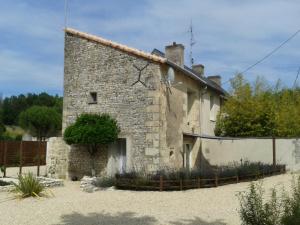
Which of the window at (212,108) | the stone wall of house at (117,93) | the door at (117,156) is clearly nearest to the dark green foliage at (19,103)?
the window at (212,108)

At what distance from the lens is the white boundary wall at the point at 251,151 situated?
19000mm

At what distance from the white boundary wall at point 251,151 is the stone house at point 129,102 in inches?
82.4

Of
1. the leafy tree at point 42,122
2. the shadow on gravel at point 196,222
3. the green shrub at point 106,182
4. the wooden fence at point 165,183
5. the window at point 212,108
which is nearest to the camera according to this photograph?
the shadow on gravel at point 196,222

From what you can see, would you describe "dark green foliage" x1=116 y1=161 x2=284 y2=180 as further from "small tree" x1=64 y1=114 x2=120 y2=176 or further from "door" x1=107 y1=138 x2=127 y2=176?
"door" x1=107 y1=138 x2=127 y2=176

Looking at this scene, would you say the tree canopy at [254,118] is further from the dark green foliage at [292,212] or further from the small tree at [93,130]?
→ the dark green foliage at [292,212]

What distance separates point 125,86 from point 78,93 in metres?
2.62

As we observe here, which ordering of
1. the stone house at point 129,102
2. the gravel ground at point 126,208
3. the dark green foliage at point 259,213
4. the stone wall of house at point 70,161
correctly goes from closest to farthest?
the dark green foliage at point 259,213, the gravel ground at point 126,208, the stone house at point 129,102, the stone wall of house at point 70,161

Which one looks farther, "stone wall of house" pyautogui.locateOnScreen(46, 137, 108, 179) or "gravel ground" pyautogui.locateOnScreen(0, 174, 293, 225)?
"stone wall of house" pyautogui.locateOnScreen(46, 137, 108, 179)

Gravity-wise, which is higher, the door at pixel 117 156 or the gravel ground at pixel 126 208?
the door at pixel 117 156

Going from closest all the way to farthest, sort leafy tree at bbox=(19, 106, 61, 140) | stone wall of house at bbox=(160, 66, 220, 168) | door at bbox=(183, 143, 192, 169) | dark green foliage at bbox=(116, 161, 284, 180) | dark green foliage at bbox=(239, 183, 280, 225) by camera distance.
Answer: dark green foliage at bbox=(239, 183, 280, 225)
dark green foliage at bbox=(116, 161, 284, 180)
stone wall of house at bbox=(160, 66, 220, 168)
door at bbox=(183, 143, 192, 169)
leafy tree at bbox=(19, 106, 61, 140)

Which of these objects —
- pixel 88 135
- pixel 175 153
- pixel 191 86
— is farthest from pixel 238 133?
pixel 88 135

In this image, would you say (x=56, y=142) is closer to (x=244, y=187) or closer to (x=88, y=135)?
(x=88, y=135)

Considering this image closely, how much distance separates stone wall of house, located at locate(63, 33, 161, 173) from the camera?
15859mm

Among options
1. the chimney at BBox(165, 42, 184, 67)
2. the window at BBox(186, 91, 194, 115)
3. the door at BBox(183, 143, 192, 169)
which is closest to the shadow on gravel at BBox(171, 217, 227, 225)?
the door at BBox(183, 143, 192, 169)
